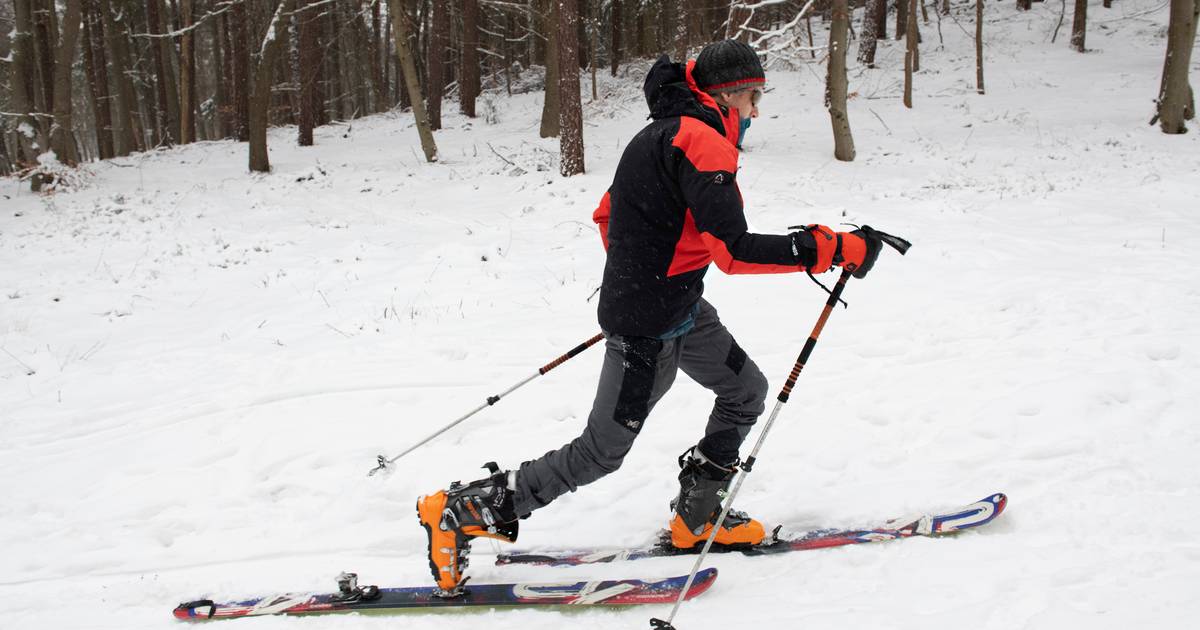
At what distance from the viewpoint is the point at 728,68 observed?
284 cm

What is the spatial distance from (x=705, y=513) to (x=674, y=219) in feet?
5.04

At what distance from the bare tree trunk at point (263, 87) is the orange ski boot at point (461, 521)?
15.4 metres

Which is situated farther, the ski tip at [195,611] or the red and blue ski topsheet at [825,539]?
the red and blue ski topsheet at [825,539]

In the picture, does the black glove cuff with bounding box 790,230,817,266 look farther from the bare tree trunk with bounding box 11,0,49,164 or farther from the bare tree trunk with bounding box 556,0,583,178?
the bare tree trunk with bounding box 11,0,49,164

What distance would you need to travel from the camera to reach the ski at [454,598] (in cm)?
315

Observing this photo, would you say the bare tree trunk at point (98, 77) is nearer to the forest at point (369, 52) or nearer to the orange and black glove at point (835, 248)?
the forest at point (369, 52)

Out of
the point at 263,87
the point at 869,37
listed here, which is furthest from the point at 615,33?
the point at 263,87

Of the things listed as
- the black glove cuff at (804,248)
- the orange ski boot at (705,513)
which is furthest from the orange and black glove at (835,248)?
the orange ski boot at (705,513)

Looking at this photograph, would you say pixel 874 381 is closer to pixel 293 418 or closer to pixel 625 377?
pixel 625 377

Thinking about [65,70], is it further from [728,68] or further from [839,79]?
[728,68]

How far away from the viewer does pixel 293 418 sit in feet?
17.1

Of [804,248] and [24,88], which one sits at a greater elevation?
[24,88]

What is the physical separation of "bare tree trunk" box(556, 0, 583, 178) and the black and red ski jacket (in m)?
10.5

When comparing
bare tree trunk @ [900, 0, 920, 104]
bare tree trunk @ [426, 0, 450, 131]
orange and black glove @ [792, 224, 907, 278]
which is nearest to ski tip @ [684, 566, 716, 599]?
orange and black glove @ [792, 224, 907, 278]
